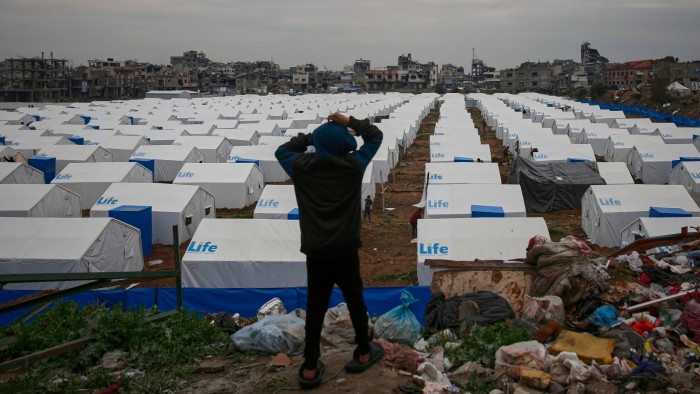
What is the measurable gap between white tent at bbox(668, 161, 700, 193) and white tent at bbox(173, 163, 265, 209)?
17.7 metres

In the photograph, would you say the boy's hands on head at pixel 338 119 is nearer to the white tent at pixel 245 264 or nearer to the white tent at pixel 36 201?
the white tent at pixel 245 264

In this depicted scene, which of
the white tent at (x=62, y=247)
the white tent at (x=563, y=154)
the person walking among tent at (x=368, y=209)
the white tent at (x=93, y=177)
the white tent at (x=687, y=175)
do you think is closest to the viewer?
the white tent at (x=62, y=247)

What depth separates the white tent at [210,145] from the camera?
109 feet

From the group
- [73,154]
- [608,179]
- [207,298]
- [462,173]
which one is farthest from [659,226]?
[73,154]

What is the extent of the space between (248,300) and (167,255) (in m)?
8.68

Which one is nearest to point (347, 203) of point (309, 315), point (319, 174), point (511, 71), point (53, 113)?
point (319, 174)

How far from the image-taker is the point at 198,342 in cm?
569

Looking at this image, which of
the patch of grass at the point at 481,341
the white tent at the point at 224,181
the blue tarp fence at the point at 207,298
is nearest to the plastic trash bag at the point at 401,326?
the patch of grass at the point at 481,341

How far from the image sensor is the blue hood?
14.6ft

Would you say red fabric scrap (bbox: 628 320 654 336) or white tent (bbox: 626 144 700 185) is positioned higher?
white tent (bbox: 626 144 700 185)

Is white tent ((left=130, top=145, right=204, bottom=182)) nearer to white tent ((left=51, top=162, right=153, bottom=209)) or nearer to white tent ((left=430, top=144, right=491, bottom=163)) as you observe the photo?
white tent ((left=51, top=162, right=153, bottom=209))

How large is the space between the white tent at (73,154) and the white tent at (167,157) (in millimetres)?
1903

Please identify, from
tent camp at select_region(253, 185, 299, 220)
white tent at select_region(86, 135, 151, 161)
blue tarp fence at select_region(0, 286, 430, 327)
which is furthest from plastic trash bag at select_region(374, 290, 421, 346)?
white tent at select_region(86, 135, 151, 161)

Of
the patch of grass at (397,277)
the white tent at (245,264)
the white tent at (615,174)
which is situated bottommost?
the patch of grass at (397,277)
